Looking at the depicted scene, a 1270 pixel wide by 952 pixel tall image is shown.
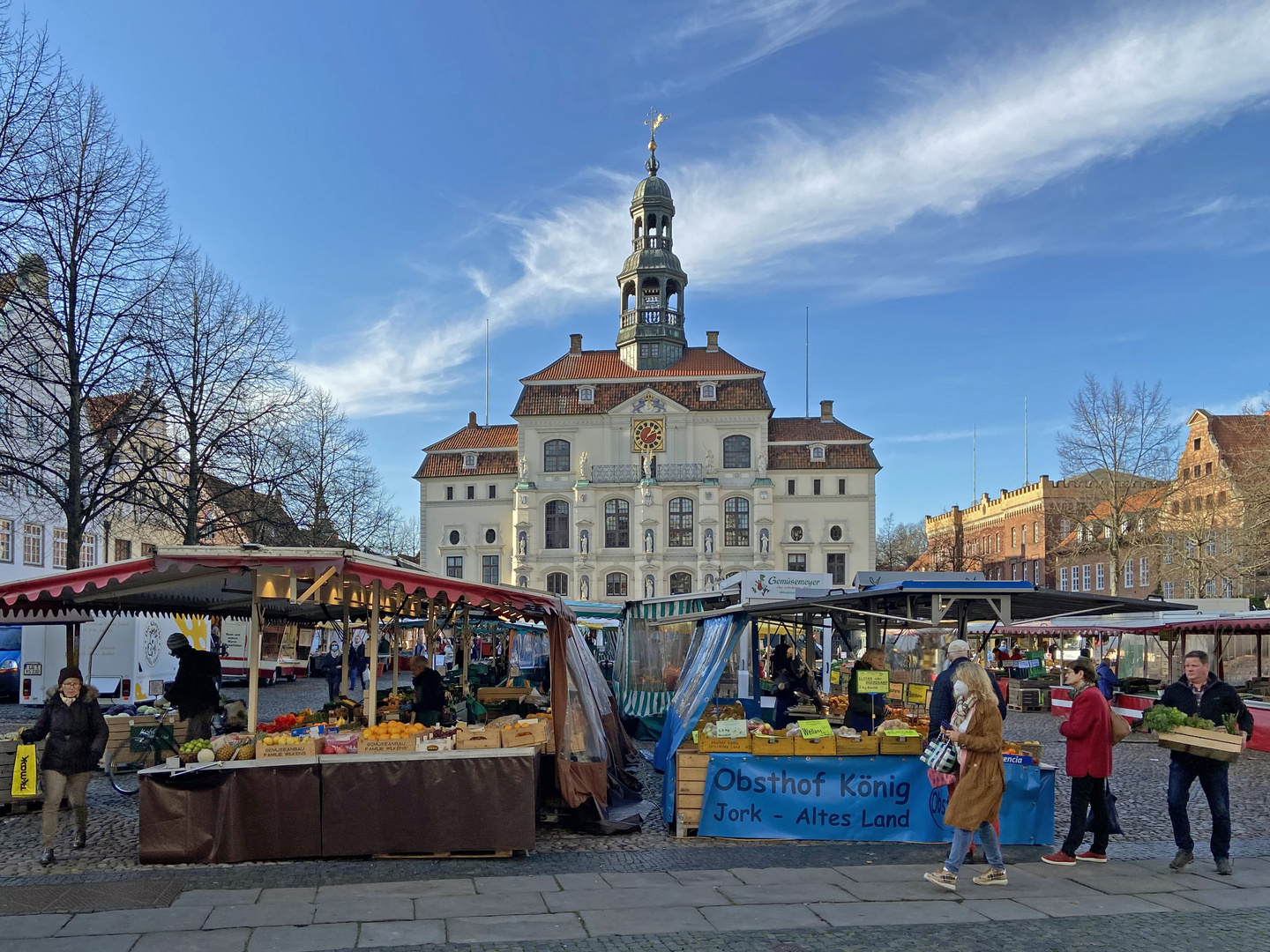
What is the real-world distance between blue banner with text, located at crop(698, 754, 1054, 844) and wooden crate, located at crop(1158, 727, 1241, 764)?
1.47m

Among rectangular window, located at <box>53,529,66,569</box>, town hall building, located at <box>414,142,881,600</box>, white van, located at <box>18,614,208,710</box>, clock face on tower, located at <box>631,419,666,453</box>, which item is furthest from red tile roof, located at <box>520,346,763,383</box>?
white van, located at <box>18,614,208,710</box>

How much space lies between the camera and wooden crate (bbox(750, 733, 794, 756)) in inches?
397

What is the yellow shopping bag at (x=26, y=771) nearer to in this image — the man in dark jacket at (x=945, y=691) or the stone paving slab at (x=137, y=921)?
the stone paving slab at (x=137, y=921)

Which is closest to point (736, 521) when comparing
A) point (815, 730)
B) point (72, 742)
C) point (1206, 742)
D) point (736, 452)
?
A: point (736, 452)

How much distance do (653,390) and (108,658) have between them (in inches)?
1811

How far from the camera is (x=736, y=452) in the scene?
66.3m

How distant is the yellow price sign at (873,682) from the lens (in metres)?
12.3

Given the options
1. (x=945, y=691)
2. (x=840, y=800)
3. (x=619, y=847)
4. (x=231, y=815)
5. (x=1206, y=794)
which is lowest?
(x=619, y=847)

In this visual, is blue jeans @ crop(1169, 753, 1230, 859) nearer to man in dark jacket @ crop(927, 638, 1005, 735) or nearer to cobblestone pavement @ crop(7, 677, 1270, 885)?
cobblestone pavement @ crop(7, 677, 1270, 885)

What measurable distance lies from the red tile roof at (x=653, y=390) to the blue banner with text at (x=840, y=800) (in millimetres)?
56237

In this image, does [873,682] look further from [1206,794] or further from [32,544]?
[32,544]

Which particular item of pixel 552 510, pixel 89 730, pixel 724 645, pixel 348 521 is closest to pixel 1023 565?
pixel 552 510

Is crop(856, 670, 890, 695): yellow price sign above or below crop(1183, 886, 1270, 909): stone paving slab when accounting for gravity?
above

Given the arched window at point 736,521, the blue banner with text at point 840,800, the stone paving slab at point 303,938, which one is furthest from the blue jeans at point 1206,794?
the arched window at point 736,521
